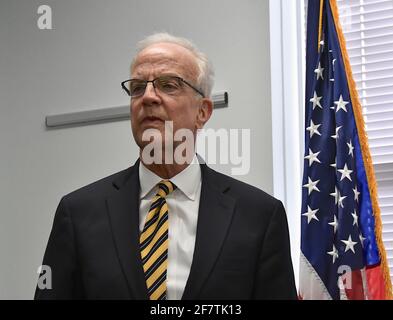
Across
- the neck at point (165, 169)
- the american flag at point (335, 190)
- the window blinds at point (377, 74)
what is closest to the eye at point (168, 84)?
the neck at point (165, 169)

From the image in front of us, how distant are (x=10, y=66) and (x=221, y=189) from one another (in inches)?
91.0

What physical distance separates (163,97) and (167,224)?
42cm

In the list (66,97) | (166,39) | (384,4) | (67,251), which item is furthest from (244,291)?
(66,97)

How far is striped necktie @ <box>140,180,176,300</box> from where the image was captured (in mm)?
2070

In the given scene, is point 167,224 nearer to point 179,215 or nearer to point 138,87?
point 179,215

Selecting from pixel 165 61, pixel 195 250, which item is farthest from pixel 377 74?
pixel 195 250

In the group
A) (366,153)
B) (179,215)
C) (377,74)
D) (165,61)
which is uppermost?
(377,74)

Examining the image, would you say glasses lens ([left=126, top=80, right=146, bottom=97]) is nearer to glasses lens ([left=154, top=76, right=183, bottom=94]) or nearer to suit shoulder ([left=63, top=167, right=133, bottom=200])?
glasses lens ([left=154, top=76, right=183, bottom=94])

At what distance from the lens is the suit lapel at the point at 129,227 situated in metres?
2.05

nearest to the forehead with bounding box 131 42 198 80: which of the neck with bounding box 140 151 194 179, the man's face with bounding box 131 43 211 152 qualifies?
the man's face with bounding box 131 43 211 152

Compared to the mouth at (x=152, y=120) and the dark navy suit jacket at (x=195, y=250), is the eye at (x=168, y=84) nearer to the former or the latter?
the mouth at (x=152, y=120)

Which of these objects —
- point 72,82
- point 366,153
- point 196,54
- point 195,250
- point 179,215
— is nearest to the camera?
point 195,250

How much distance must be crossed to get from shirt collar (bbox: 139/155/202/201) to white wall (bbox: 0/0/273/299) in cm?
124

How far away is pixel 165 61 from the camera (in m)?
2.34
